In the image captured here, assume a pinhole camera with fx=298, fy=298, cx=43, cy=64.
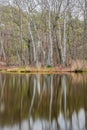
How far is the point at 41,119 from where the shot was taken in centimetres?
595

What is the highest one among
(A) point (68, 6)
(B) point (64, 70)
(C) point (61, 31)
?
(A) point (68, 6)

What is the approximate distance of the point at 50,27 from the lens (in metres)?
30.3

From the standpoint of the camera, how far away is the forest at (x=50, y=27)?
97.5 feet

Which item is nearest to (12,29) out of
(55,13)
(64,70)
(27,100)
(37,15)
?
(37,15)

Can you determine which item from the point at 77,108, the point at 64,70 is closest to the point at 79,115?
the point at 77,108

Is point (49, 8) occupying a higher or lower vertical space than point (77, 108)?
higher

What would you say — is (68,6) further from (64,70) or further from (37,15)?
(64,70)

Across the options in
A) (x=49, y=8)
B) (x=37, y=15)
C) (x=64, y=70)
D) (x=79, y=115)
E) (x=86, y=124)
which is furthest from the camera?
(x=37, y=15)

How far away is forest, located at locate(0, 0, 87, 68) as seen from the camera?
29.7m

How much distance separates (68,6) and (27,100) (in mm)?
23564

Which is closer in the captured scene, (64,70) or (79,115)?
(79,115)

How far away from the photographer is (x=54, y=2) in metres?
30.2

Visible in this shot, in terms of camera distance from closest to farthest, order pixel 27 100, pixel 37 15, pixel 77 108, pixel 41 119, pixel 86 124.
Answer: pixel 86 124 → pixel 41 119 → pixel 77 108 → pixel 27 100 → pixel 37 15

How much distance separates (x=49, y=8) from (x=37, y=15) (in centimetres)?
598
